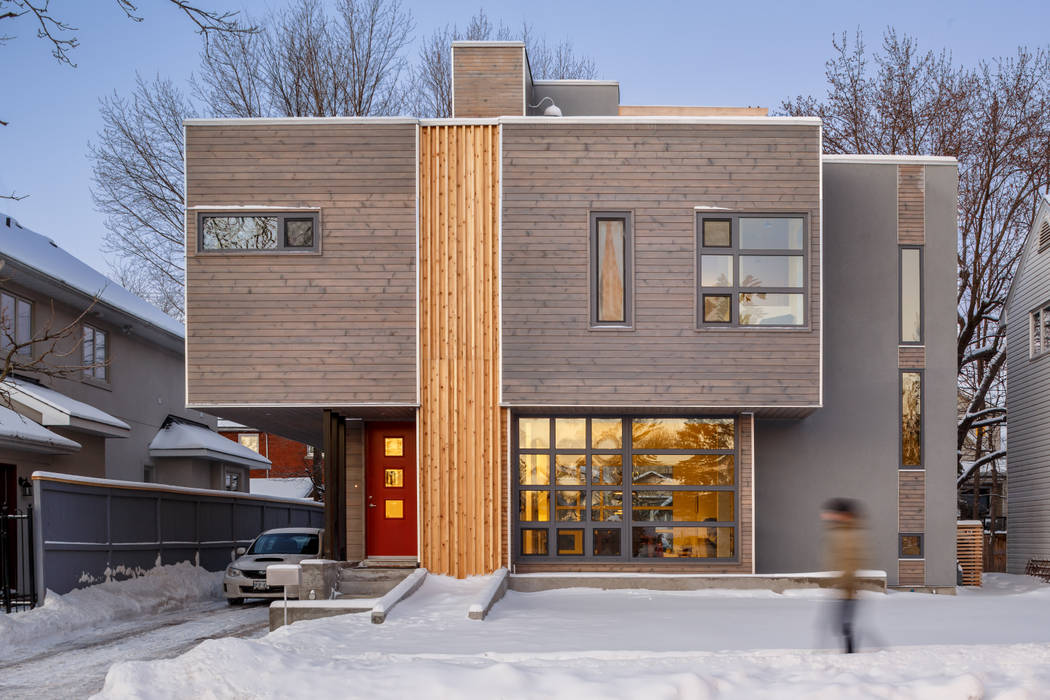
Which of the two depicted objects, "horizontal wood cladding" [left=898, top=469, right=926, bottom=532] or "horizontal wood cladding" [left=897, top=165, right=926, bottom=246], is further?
"horizontal wood cladding" [left=897, top=165, right=926, bottom=246]

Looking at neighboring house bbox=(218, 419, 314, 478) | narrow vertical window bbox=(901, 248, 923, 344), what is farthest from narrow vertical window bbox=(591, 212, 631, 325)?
neighboring house bbox=(218, 419, 314, 478)

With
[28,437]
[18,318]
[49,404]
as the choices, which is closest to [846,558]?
[28,437]

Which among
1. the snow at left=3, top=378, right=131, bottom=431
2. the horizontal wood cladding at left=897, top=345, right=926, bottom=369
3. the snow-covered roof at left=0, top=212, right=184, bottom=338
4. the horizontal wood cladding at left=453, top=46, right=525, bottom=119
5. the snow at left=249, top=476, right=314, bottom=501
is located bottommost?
the snow at left=249, top=476, right=314, bottom=501

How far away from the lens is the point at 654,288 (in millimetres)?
15422

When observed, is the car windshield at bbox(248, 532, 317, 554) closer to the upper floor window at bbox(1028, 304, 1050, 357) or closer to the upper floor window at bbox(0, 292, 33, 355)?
the upper floor window at bbox(0, 292, 33, 355)

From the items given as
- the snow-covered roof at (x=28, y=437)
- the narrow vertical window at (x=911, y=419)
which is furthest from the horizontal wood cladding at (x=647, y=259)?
the snow-covered roof at (x=28, y=437)

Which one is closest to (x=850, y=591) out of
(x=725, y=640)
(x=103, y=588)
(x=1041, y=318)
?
(x=725, y=640)

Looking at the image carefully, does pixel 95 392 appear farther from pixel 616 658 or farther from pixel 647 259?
pixel 616 658

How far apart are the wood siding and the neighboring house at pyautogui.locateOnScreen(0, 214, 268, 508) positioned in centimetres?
498

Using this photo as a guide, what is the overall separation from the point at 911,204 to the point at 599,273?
5.78m

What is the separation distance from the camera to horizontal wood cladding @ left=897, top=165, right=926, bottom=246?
16.9 meters

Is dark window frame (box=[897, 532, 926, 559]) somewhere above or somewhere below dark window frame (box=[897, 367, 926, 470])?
below

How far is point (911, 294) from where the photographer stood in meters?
17.0

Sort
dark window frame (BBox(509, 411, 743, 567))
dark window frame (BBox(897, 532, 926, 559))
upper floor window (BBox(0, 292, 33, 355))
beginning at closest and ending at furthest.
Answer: dark window frame (BBox(509, 411, 743, 567)) < dark window frame (BBox(897, 532, 926, 559)) < upper floor window (BBox(0, 292, 33, 355))
